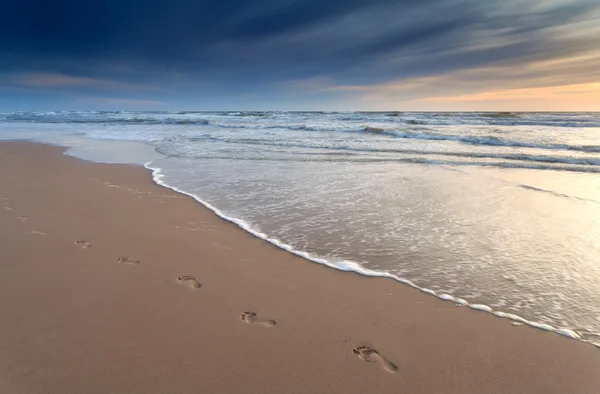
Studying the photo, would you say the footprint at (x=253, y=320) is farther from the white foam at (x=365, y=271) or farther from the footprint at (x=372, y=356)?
the white foam at (x=365, y=271)

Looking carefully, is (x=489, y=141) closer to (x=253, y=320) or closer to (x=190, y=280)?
(x=190, y=280)

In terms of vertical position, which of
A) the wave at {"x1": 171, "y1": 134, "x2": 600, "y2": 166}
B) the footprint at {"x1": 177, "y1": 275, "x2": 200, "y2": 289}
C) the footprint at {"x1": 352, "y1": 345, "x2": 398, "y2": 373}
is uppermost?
the wave at {"x1": 171, "y1": 134, "x2": 600, "y2": 166}

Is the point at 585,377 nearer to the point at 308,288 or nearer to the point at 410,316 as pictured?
the point at 410,316

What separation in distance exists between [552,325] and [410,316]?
1.18 metres

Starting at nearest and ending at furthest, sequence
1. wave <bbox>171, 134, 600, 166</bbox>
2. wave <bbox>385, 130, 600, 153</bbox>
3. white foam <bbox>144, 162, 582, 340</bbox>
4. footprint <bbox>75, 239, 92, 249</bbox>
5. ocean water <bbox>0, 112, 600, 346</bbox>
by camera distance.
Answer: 1. white foam <bbox>144, 162, 582, 340</bbox>
2. ocean water <bbox>0, 112, 600, 346</bbox>
3. footprint <bbox>75, 239, 92, 249</bbox>
4. wave <bbox>171, 134, 600, 166</bbox>
5. wave <bbox>385, 130, 600, 153</bbox>

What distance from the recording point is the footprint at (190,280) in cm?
351

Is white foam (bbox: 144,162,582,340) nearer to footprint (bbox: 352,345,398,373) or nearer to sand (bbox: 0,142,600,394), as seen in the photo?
sand (bbox: 0,142,600,394)

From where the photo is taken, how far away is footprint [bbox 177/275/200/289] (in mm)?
3509

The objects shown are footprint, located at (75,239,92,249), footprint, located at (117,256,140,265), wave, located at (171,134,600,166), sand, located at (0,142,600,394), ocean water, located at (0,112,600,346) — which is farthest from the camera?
wave, located at (171,134,600,166)

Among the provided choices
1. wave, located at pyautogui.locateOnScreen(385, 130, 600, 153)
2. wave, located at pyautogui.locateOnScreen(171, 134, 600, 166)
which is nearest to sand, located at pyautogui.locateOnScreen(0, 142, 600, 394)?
wave, located at pyautogui.locateOnScreen(171, 134, 600, 166)

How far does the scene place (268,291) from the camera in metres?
3.44

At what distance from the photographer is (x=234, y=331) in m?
2.80

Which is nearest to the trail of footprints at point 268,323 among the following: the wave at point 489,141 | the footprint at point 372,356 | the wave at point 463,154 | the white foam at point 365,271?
the footprint at point 372,356

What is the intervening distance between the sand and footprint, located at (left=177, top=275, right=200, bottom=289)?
0.02 metres
